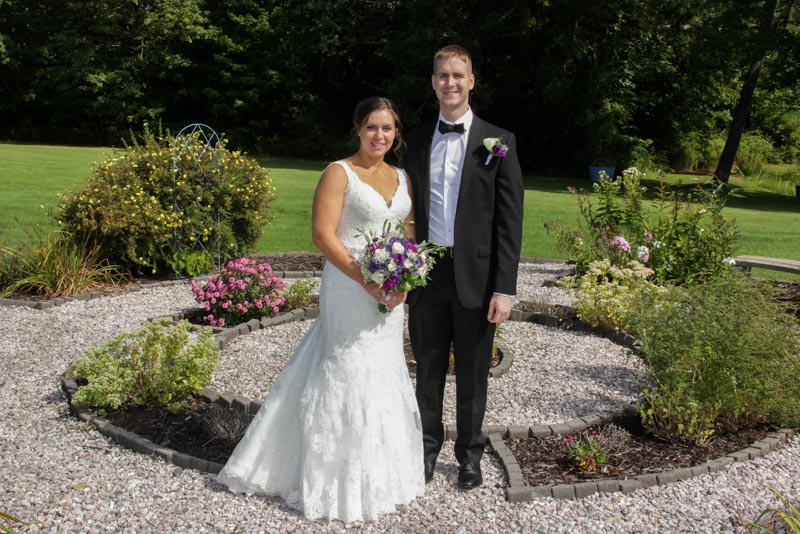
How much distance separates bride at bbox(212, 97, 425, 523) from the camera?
12.0 feet

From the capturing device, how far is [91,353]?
5246mm

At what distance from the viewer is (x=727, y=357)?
181 inches

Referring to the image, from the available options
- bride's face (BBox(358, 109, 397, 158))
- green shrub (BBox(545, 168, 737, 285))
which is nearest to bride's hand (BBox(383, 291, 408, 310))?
bride's face (BBox(358, 109, 397, 158))

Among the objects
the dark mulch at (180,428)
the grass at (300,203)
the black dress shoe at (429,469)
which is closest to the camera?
the black dress shoe at (429,469)

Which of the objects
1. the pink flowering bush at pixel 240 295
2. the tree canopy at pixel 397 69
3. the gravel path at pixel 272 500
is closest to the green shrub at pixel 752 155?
the tree canopy at pixel 397 69

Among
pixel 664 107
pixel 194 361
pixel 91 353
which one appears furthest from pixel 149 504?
pixel 664 107

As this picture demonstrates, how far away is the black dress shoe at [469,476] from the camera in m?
3.97

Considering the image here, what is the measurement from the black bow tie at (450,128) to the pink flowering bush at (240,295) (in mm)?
3869


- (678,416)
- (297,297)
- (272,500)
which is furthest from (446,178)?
(297,297)

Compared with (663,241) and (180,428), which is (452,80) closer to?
(180,428)

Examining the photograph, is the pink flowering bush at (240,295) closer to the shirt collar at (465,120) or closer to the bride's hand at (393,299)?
the bride's hand at (393,299)

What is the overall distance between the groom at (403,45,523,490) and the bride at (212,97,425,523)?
0.13m

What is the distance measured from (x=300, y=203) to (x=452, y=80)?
43.0ft

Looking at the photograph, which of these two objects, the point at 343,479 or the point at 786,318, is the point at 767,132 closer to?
the point at 786,318
